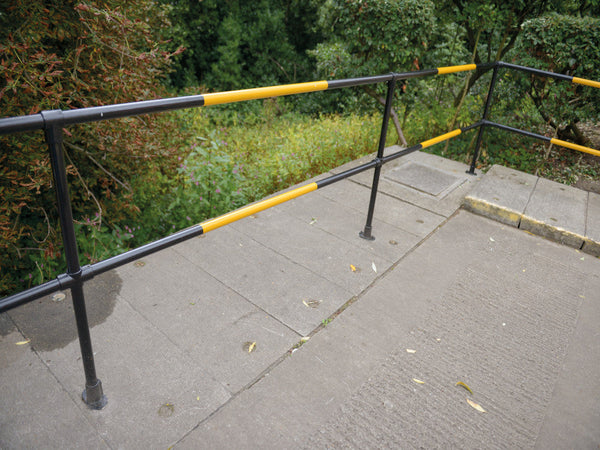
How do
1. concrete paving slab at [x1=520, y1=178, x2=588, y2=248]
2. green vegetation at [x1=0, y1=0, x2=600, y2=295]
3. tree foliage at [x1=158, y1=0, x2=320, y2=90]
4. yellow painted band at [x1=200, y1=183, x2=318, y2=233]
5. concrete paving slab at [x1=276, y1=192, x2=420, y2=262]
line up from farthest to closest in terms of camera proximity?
tree foliage at [x1=158, y1=0, x2=320, y2=90] → concrete paving slab at [x1=520, y1=178, x2=588, y2=248] → concrete paving slab at [x1=276, y1=192, x2=420, y2=262] → green vegetation at [x1=0, y1=0, x2=600, y2=295] → yellow painted band at [x1=200, y1=183, x2=318, y2=233]

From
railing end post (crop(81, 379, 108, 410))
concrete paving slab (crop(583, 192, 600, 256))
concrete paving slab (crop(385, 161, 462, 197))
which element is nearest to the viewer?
railing end post (crop(81, 379, 108, 410))

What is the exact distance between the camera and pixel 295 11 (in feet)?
32.3

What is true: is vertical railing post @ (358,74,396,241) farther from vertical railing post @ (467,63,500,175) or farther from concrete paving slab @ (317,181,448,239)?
vertical railing post @ (467,63,500,175)

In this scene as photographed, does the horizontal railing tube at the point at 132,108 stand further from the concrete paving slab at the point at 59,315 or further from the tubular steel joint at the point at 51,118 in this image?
the concrete paving slab at the point at 59,315

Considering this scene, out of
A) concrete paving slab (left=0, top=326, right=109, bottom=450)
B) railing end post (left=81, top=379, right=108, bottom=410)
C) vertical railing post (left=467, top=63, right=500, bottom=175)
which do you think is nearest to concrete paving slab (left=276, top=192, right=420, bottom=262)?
vertical railing post (left=467, top=63, right=500, bottom=175)

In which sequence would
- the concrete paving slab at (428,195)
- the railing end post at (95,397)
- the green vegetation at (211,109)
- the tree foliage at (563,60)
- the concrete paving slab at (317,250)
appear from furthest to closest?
the tree foliage at (563,60)
the concrete paving slab at (428,195)
the concrete paving slab at (317,250)
the green vegetation at (211,109)
the railing end post at (95,397)

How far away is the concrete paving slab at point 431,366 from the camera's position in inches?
72.9

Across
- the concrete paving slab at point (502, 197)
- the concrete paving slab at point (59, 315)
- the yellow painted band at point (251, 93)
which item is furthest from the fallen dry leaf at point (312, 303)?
the concrete paving slab at point (502, 197)

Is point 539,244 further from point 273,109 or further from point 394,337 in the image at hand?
point 273,109

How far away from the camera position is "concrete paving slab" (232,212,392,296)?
9.27 ft

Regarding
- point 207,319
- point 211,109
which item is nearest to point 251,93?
point 207,319

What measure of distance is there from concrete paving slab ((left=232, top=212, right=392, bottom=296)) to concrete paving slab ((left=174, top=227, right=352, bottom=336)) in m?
0.07

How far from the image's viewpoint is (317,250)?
10.0 feet

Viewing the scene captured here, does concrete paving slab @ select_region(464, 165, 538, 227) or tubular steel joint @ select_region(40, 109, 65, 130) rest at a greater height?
tubular steel joint @ select_region(40, 109, 65, 130)
